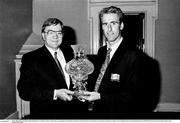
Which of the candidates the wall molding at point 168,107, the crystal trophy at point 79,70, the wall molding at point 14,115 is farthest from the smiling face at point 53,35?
the wall molding at point 168,107

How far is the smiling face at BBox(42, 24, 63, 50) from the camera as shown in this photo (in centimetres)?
167

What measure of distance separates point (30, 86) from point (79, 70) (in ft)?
1.03

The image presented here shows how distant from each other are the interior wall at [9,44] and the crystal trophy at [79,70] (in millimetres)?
1886

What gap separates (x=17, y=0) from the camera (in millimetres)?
3912

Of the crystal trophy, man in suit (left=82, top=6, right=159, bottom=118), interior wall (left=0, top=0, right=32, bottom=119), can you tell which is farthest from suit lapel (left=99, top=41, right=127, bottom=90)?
interior wall (left=0, top=0, right=32, bottom=119)

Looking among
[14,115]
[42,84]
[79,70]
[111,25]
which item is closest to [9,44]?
[14,115]

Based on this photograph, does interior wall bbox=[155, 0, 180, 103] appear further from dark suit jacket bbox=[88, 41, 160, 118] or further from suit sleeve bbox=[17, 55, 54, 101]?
suit sleeve bbox=[17, 55, 54, 101]

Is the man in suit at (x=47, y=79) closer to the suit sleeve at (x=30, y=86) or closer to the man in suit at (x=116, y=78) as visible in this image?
the suit sleeve at (x=30, y=86)

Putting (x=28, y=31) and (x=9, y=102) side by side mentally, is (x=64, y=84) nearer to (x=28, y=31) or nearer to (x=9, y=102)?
(x=9, y=102)

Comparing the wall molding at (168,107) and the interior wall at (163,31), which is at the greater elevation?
the interior wall at (163,31)

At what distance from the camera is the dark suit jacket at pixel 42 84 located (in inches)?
64.6

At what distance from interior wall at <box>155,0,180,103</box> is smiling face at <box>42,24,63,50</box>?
3190 mm

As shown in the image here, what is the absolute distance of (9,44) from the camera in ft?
11.7

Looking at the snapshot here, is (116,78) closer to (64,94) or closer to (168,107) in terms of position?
(64,94)
